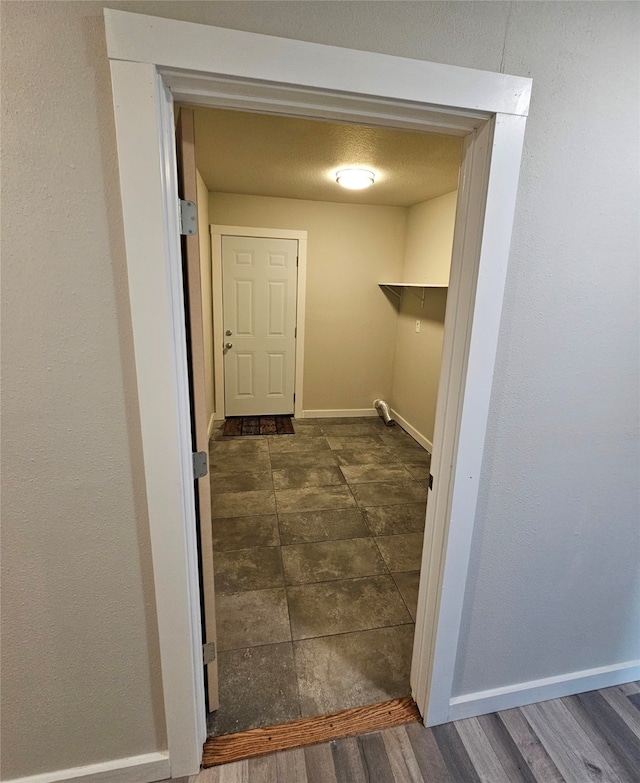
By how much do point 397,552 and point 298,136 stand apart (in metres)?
2.55

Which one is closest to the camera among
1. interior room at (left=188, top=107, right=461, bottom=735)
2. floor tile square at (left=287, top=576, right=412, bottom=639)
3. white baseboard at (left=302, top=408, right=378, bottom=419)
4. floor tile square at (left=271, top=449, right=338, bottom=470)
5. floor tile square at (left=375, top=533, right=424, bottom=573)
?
interior room at (left=188, top=107, right=461, bottom=735)

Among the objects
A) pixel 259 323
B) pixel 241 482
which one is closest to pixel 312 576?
pixel 241 482

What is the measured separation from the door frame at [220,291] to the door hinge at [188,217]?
10.7 ft

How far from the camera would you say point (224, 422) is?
452 cm

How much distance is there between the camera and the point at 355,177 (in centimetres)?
Answer: 302

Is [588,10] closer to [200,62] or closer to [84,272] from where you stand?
[200,62]

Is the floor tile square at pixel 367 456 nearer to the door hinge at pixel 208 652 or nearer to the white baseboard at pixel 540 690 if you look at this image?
the white baseboard at pixel 540 690

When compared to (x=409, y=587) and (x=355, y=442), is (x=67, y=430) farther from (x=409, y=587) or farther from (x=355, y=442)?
(x=355, y=442)

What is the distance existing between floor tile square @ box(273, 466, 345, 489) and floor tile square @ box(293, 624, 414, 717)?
4.67ft

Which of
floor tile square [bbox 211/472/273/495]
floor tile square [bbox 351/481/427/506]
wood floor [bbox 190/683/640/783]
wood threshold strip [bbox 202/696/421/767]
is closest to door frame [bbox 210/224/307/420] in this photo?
floor tile square [bbox 211/472/273/495]

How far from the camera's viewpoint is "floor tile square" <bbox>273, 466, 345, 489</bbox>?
3207 millimetres

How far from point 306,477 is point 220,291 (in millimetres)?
2226

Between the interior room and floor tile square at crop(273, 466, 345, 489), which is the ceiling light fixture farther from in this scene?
floor tile square at crop(273, 466, 345, 489)

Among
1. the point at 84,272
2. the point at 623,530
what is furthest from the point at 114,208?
the point at 623,530
